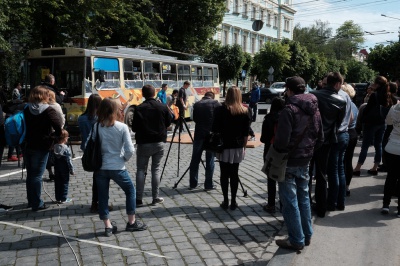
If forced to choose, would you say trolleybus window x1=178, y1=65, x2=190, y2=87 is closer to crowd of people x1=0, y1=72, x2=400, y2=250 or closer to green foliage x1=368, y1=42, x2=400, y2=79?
crowd of people x1=0, y1=72, x2=400, y2=250

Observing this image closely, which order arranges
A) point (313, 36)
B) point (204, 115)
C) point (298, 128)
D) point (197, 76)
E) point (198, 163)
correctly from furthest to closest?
point (313, 36), point (197, 76), point (198, 163), point (204, 115), point (298, 128)

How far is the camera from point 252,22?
59844 millimetres

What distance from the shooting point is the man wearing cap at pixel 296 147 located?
14.6 feet

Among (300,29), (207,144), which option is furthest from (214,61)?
(300,29)

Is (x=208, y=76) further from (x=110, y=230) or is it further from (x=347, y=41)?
(x=347, y=41)

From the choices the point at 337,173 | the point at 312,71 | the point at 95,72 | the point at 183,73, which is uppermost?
the point at 312,71

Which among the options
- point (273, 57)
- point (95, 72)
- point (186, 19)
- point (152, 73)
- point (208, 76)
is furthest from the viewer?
point (273, 57)

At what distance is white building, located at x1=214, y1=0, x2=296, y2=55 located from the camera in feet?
176

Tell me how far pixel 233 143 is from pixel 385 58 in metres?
48.1

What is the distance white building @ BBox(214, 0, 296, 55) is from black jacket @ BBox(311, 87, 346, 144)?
A: 40943mm

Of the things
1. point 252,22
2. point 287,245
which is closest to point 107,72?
point 287,245

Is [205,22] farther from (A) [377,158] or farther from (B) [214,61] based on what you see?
(A) [377,158]

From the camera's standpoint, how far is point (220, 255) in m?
4.64

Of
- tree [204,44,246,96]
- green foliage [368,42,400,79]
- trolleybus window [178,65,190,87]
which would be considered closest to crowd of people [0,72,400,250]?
trolleybus window [178,65,190,87]
